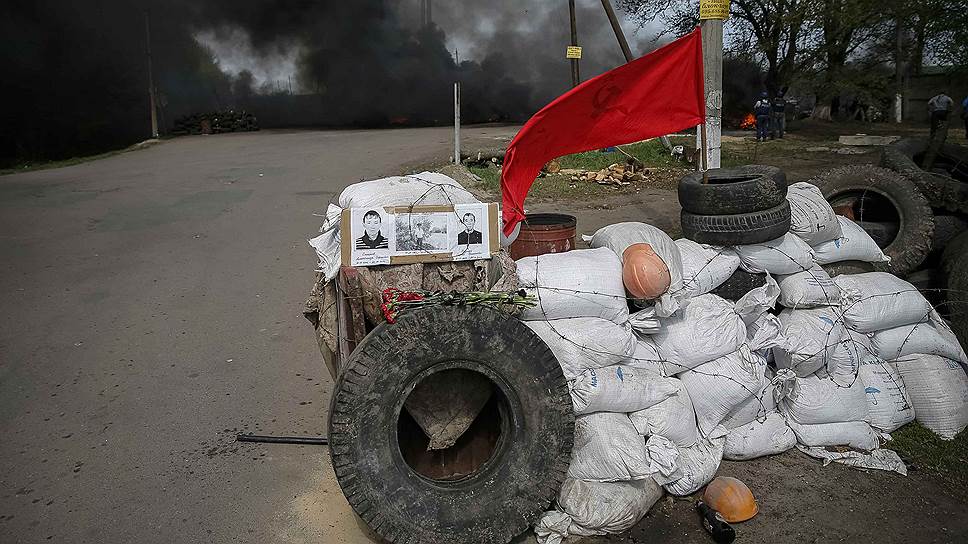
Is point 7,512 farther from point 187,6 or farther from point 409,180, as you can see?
point 187,6

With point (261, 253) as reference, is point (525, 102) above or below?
above

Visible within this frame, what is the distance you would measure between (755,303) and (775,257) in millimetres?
444

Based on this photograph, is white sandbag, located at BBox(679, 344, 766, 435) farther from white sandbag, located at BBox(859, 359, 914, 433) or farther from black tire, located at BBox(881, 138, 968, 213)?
black tire, located at BBox(881, 138, 968, 213)

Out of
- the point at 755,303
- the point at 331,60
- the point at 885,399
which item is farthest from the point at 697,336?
the point at 331,60

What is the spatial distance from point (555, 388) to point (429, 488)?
725mm

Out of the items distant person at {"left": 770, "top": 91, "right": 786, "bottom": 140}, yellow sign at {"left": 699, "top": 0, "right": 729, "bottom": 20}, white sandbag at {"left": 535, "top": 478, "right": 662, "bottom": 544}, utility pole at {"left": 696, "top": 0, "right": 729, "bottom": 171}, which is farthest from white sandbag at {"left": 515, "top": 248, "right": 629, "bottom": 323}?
distant person at {"left": 770, "top": 91, "right": 786, "bottom": 140}

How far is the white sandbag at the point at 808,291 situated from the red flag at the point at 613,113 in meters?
1.19

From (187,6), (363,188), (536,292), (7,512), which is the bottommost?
(7,512)

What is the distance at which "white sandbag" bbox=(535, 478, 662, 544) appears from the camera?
3.15 m

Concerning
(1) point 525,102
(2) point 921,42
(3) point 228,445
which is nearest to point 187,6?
(1) point 525,102

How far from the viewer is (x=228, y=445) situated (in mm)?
4004

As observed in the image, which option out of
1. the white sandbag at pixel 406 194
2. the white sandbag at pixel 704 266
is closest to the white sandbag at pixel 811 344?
the white sandbag at pixel 704 266

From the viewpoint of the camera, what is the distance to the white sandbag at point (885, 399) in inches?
159

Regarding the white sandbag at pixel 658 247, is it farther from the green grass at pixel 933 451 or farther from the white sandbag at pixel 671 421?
the green grass at pixel 933 451
